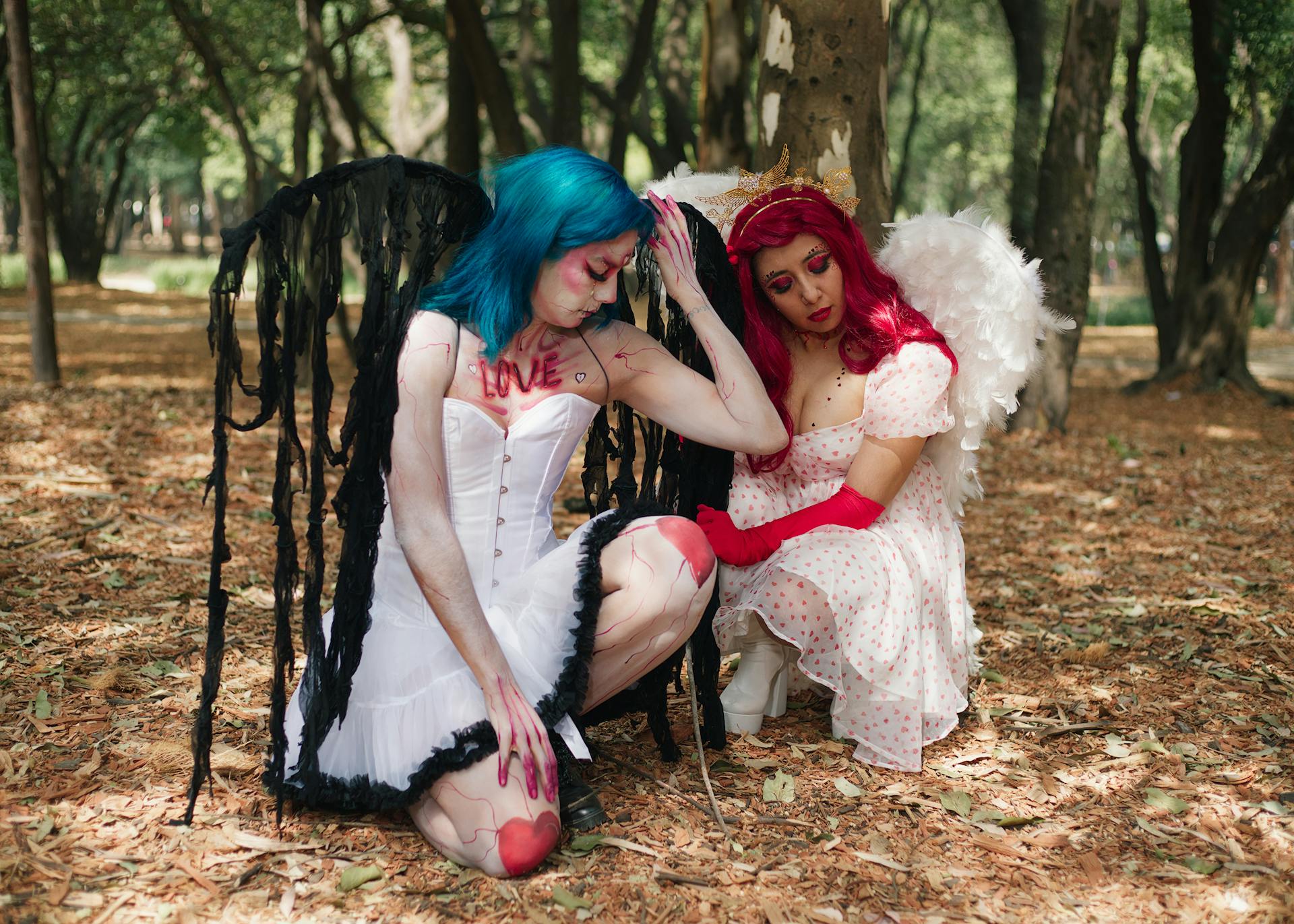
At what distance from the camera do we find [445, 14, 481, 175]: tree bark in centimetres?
849

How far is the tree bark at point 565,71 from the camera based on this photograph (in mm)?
7414

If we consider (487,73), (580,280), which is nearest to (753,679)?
(580,280)

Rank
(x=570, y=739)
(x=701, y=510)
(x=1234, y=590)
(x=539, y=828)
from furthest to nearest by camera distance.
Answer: (x=1234, y=590), (x=701, y=510), (x=570, y=739), (x=539, y=828)

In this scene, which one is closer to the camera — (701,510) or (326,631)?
(326,631)

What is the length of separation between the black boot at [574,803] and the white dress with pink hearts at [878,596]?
68 cm

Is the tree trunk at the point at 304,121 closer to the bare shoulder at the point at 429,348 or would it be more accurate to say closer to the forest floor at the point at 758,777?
the forest floor at the point at 758,777

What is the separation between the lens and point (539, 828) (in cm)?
229

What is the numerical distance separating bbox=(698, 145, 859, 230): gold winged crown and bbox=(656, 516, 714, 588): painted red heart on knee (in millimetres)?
910

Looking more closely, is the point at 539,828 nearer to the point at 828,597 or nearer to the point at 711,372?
the point at 828,597

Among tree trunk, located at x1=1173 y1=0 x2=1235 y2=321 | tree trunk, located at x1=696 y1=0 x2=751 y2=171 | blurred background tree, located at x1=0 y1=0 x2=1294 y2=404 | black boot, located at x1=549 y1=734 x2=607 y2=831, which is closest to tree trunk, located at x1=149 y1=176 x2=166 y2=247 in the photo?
blurred background tree, located at x1=0 y1=0 x2=1294 y2=404

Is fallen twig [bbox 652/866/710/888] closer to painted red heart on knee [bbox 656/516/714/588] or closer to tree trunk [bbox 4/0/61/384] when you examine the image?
painted red heart on knee [bbox 656/516/714/588]

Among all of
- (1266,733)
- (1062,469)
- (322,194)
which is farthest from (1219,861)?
(1062,469)

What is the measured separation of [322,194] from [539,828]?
1370mm

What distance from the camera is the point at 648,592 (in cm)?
246
